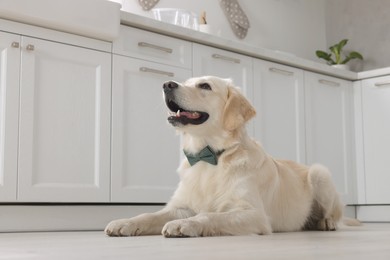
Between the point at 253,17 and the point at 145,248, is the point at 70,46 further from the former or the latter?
the point at 253,17

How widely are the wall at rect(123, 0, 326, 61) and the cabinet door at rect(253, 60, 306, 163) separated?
2.19 ft

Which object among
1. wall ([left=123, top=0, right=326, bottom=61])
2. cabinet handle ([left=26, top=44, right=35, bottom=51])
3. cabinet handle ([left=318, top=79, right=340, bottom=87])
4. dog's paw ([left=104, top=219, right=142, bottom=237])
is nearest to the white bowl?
wall ([left=123, top=0, right=326, bottom=61])

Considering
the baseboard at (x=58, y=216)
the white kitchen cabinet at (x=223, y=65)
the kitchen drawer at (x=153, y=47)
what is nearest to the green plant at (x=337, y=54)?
the white kitchen cabinet at (x=223, y=65)

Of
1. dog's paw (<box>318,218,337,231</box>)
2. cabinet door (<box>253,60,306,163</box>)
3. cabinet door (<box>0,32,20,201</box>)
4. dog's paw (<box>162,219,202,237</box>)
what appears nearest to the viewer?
dog's paw (<box>162,219,202,237</box>)

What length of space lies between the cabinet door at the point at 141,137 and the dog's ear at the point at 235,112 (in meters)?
0.83

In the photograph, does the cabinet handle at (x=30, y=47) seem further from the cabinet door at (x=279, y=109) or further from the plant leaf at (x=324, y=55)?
the plant leaf at (x=324, y=55)

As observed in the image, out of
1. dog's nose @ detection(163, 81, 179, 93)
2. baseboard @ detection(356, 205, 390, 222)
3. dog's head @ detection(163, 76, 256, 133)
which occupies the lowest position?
baseboard @ detection(356, 205, 390, 222)

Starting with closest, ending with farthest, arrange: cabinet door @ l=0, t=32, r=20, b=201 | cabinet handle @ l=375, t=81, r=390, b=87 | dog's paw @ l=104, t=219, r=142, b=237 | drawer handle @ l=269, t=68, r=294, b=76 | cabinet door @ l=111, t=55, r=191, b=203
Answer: dog's paw @ l=104, t=219, r=142, b=237 → cabinet door @ l=0, t=32, r=20, b=201 → cabinet door @ l=111, t=55, r=191, b=203 → drawer handle @ l=269, t=68, r=294, b=76 → cabinet handle @ l=375, t=81, r=390, b=87

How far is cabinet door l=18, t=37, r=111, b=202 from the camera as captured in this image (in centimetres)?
272

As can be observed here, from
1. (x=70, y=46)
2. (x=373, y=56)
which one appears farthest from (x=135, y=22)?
(x=373, y=56)

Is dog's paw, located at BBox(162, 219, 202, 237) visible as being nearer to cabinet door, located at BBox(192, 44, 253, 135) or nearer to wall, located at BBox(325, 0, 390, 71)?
cabinet door, located at BBox(192, 44, 253, 135)

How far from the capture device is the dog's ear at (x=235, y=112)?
2.37 m

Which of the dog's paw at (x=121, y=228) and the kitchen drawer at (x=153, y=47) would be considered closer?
the dog's paw at (x=121, y=228)

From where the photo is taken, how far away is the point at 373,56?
4.97 metres
